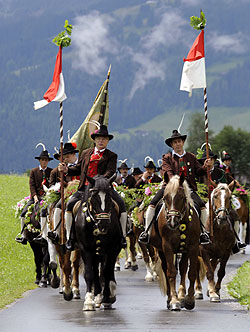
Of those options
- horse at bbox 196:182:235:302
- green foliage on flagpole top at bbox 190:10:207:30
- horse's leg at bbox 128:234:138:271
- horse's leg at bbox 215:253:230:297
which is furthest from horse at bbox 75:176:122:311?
horse's leg at bbox 128:234:138:271

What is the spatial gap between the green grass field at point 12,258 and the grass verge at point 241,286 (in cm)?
417

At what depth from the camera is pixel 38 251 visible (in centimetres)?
2139

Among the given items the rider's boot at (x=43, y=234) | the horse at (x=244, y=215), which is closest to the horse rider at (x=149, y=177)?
the rider's boot at (x=43, y=234)

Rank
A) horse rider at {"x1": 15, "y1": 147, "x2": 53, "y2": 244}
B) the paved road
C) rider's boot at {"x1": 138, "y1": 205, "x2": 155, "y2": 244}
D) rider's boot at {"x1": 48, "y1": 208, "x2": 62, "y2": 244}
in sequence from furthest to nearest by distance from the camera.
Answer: horse rider at {"x1": 15, "y1": 147, "x2": 53, "y2": 244} < rider's boot at {"x1": 48, "y1": 208, "x2": 62, "y2": 244} < rider's boot at {"x1": 138, "y1": 205, "x2": 155, "y2": 244} < the paved road

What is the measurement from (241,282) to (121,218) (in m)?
4.75

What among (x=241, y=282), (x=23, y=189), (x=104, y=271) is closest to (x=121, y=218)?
(x=104, y=271)

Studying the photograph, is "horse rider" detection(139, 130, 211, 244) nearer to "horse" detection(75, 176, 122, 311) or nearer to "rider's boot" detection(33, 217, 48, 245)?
"horse" detection(75, 176, 122, 311)

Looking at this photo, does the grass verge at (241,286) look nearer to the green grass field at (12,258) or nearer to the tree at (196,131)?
the green grass field at (12,258)

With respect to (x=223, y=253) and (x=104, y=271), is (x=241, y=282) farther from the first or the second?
(x=104, y=271)

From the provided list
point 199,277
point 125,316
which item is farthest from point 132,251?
point 125,316

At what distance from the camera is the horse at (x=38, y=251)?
65.5ft

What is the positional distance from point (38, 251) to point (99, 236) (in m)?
6.98

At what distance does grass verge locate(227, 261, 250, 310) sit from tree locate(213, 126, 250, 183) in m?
127

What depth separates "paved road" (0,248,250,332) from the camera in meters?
12.0
